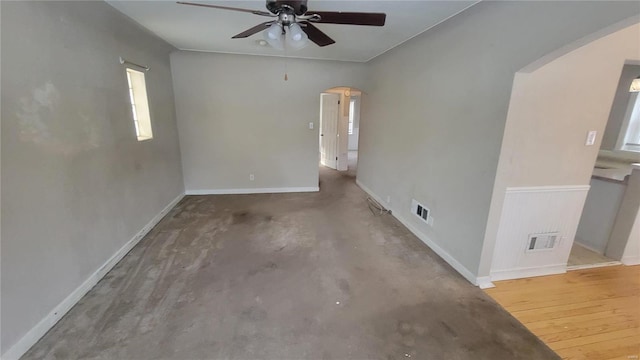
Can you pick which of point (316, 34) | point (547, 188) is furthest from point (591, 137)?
point (316, 34)

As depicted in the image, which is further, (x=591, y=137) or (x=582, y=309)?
(x=591, y=137)

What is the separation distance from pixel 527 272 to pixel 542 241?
35 cm

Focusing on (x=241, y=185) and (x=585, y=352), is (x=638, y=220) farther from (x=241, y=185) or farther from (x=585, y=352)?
(x=241, y=185)

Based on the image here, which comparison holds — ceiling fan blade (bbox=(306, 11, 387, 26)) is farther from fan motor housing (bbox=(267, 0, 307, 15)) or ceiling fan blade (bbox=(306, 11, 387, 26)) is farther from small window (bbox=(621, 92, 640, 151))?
small window (bbox=(621, 92, 640, 151))

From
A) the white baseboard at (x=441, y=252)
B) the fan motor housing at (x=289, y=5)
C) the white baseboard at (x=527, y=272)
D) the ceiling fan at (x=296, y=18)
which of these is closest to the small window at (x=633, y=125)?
the white baseboard at (x=527, y=272)

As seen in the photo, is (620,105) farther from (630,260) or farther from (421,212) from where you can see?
(421,212)

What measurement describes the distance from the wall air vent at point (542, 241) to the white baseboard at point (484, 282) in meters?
0.50

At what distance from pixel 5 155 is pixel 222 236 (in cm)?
207

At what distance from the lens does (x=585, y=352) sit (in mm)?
1771

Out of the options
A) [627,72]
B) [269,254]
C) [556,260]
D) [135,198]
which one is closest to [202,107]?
[135,198]

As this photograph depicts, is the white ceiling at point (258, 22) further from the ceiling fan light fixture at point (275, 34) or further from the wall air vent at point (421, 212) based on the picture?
the wall air vent at point (421, 212)

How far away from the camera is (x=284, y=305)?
7.16 feet

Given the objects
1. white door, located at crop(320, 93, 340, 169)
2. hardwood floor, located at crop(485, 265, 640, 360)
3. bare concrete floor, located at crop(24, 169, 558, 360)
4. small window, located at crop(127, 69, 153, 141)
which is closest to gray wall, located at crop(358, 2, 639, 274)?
hardwood floor, located at crop(485, 265, 640, 360)

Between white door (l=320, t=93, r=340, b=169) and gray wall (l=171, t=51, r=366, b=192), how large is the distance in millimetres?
1563
